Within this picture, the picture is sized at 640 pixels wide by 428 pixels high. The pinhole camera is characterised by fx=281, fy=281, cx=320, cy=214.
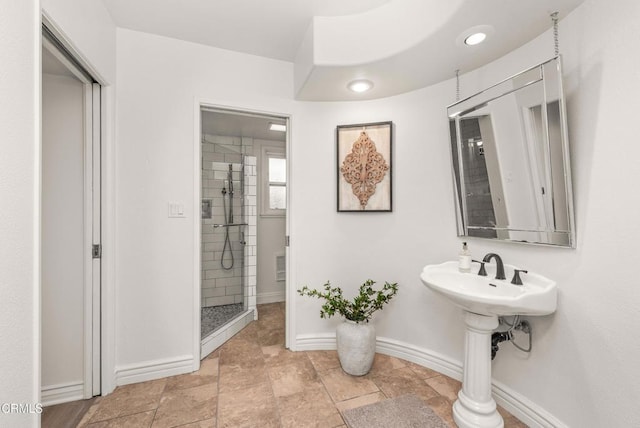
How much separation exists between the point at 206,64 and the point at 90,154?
1.01 metres

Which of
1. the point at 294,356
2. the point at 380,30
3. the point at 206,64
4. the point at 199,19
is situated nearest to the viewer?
the point at 380,30

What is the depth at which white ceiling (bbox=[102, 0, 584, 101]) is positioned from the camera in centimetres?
137

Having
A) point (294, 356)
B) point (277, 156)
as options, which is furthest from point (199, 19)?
point (294, 356)

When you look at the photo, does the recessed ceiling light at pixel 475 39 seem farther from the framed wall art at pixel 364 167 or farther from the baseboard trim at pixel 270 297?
the baseboard trim at pixel 270 297

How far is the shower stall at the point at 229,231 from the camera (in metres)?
2.97

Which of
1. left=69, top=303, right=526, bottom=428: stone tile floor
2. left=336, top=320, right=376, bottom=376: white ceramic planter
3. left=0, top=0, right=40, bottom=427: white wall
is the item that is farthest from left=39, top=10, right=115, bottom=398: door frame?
left=336, top=320, right=376, bottom=376: white ceramic planter

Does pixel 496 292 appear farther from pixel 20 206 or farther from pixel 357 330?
pixel 20 206

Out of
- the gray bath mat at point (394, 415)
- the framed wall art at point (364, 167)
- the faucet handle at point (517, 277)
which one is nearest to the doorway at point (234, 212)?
the framed wall art at point (364, 167)

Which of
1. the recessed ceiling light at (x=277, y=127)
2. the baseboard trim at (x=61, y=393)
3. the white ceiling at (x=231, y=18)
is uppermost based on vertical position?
the white ceiling at (x=231, y=18)

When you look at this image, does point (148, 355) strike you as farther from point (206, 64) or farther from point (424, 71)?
point (424, 71)

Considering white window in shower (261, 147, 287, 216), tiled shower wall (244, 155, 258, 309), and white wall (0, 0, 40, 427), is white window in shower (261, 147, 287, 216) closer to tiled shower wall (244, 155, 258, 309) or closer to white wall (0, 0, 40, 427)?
tiled shower wall (244, 155, 258, 309)

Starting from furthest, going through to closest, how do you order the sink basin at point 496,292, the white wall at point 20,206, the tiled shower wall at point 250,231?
1. the tiled shower wall at point 250,231
2. the sink basin at point 496,292
3. the white wall at point 20,206

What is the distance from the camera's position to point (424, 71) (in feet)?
6.08

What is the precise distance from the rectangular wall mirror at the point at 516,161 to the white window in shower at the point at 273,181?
7.57ft
